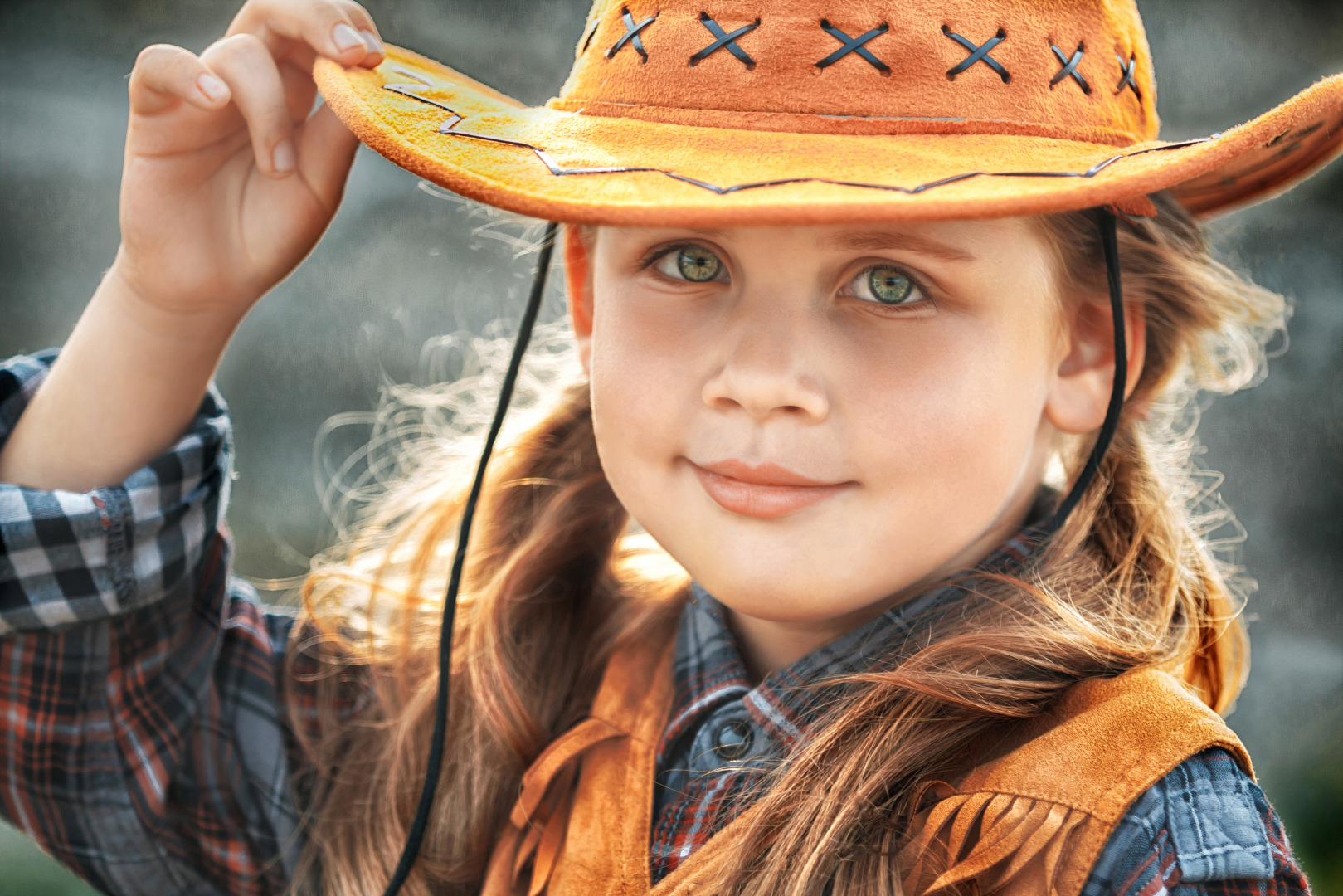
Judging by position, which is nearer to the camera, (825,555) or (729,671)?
(825,555)

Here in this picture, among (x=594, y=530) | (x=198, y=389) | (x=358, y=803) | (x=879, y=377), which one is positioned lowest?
(x=358, y=803)

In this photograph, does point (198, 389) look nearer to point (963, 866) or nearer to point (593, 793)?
point (593, 793)

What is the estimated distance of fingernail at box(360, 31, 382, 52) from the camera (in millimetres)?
894

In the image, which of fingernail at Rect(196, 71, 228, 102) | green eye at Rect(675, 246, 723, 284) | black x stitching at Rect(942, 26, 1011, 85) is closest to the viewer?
black x stitching at Rect(942, 26, 1011, 85)

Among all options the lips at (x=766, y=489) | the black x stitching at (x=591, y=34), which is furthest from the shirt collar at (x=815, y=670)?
the black x stitching at (x=591, y=34)

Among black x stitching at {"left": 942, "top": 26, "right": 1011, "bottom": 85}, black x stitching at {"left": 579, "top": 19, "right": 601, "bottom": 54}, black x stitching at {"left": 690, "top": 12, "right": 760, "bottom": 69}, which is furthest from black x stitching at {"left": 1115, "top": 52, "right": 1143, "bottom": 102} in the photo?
black x stitching at {"left": 579, "top": 19, "right": 601, "bottom": 54}

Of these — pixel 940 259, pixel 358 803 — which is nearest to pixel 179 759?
pixel 358 803

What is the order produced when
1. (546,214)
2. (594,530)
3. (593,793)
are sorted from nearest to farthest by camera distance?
(546,214) < (593,793) < (594,530)

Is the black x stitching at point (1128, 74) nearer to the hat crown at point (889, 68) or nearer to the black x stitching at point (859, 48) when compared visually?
the hat crown at point (889, 68)

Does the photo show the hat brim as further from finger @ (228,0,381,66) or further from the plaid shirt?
the plaid shirt

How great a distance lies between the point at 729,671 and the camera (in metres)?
0.96

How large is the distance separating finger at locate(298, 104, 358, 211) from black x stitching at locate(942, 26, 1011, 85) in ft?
1.80

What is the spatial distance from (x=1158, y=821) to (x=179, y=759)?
84cm

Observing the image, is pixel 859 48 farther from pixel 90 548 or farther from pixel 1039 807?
pixel 90 548
